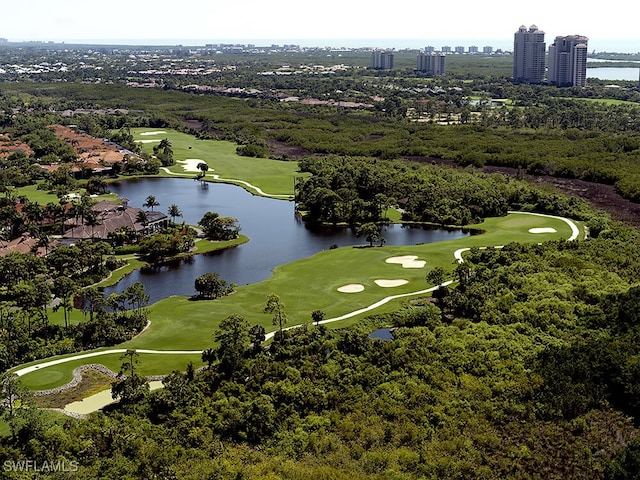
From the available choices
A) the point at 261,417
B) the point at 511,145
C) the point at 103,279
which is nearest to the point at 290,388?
the point at 261,417

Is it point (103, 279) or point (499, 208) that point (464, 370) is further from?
point (499, 208)

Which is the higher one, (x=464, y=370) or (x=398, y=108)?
(x=398, y=108)

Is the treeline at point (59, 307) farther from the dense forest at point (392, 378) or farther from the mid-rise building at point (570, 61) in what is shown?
the mid-rise building at point (570, 61)

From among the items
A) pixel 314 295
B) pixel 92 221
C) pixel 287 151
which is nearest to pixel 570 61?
pixel 287 151

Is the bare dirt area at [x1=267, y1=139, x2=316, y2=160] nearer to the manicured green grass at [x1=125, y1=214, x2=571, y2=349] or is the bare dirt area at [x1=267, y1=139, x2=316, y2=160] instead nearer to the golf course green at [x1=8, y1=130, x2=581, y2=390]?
the golf course green at [x1=8, y1=130, x2=581, y2=390]

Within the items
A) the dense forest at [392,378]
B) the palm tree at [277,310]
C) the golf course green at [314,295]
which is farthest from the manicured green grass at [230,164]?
the palm tree at [277,310]

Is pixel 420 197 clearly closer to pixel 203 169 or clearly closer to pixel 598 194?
pixel 598 194
